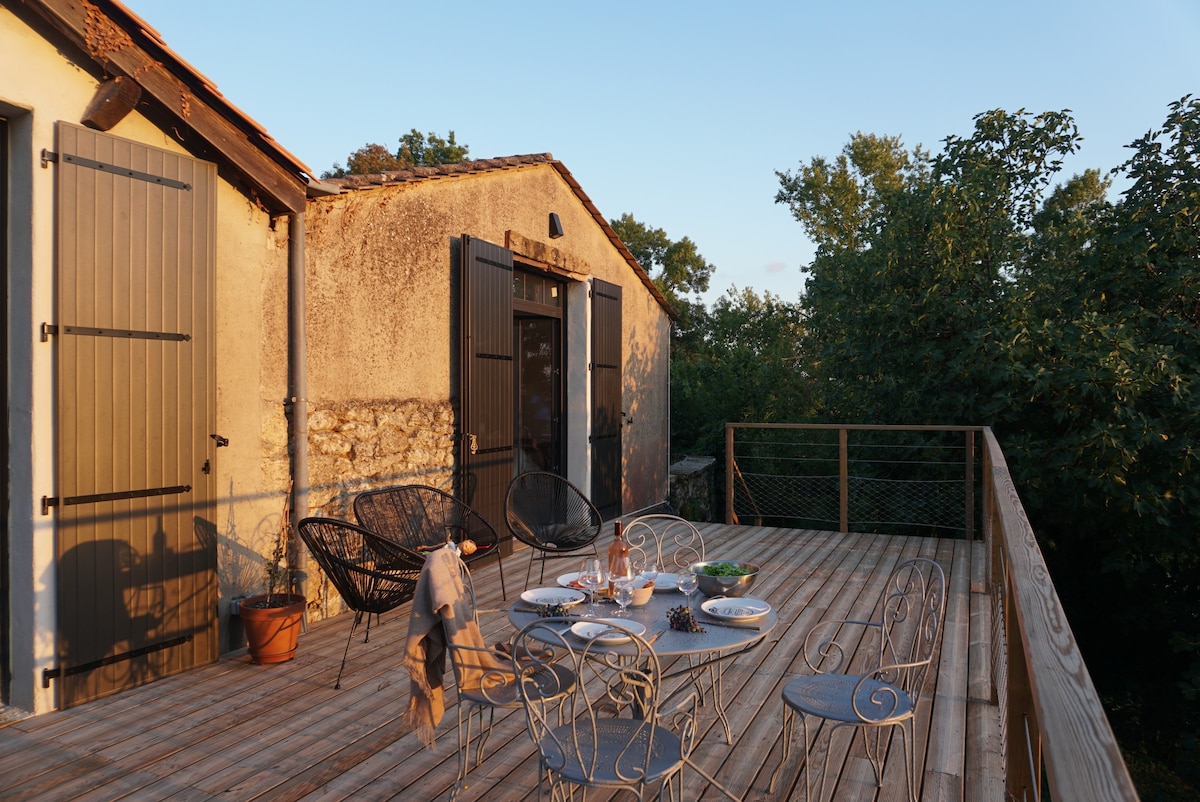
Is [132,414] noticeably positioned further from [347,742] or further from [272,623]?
[347,742]

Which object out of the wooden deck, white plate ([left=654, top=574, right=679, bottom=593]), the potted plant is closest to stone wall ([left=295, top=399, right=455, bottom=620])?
the potted plant

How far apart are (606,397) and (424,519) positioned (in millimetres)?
3181

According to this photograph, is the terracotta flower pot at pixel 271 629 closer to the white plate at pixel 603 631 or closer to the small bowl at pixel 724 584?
the white plate at pixel 603 631

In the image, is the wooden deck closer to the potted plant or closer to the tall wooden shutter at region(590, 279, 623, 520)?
the potted plant

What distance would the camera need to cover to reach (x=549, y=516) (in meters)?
5.54

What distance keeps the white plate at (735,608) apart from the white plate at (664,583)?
22cm

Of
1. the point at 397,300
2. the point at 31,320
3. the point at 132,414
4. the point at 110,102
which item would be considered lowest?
the point at 132,414

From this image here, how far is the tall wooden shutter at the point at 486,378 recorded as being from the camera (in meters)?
5.53

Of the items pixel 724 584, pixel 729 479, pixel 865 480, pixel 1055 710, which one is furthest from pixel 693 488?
pixel 1055 710

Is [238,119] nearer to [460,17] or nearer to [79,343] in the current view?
[79,343]

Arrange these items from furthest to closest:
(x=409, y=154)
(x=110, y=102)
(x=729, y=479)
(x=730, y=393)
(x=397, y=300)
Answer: (x=409, y=154)
(x=730, y=393)
(x=729, y=479)
(x=397, y=300)
(x=110, y=102)

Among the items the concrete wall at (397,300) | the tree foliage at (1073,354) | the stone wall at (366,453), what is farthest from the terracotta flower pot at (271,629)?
the tree foliage at (1073,354)

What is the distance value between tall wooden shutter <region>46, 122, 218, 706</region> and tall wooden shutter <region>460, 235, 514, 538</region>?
2.01 m

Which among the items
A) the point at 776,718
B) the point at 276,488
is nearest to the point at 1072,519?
the point at 776,718
